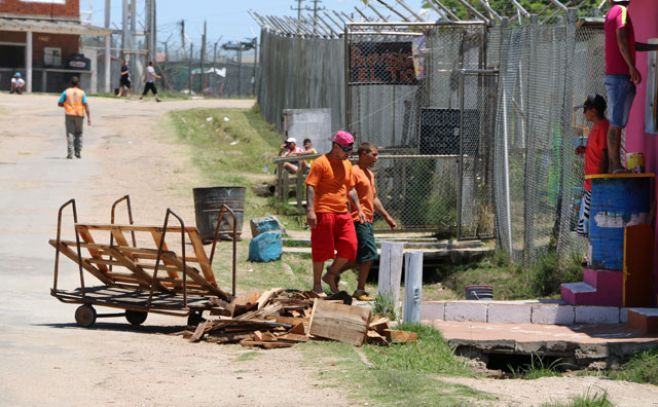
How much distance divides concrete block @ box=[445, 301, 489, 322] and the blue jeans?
6.54ft

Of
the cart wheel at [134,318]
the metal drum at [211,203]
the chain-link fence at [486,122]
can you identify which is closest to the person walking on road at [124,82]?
the chain-link fence at [486,122]

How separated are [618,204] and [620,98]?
0.92 meters

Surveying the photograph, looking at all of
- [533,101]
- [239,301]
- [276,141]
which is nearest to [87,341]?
[239,301]

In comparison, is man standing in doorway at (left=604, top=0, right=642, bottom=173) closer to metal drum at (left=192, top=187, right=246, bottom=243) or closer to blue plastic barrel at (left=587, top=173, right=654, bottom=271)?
blue plastic barrel at (left=587, top=173, right=654, bottom=271)

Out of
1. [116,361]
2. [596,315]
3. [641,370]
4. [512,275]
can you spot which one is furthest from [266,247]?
[641,370]

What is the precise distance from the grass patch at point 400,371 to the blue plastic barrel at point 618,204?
75.9 inches

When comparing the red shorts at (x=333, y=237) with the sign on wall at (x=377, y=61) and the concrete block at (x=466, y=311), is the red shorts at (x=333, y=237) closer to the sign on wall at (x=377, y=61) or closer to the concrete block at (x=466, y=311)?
the concrete block at (x=466, y=311)

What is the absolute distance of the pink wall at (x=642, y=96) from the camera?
1097 centimetres

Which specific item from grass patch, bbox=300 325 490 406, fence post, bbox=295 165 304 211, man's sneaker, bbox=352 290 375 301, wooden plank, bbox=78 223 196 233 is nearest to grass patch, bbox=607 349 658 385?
grass patch, bbox=300 325 490 406

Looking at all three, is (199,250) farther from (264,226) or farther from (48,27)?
(48,27)

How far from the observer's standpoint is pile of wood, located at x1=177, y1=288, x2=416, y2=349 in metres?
9.95

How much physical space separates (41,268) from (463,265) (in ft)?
16.9

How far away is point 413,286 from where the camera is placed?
1047 cm

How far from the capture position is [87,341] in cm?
991
